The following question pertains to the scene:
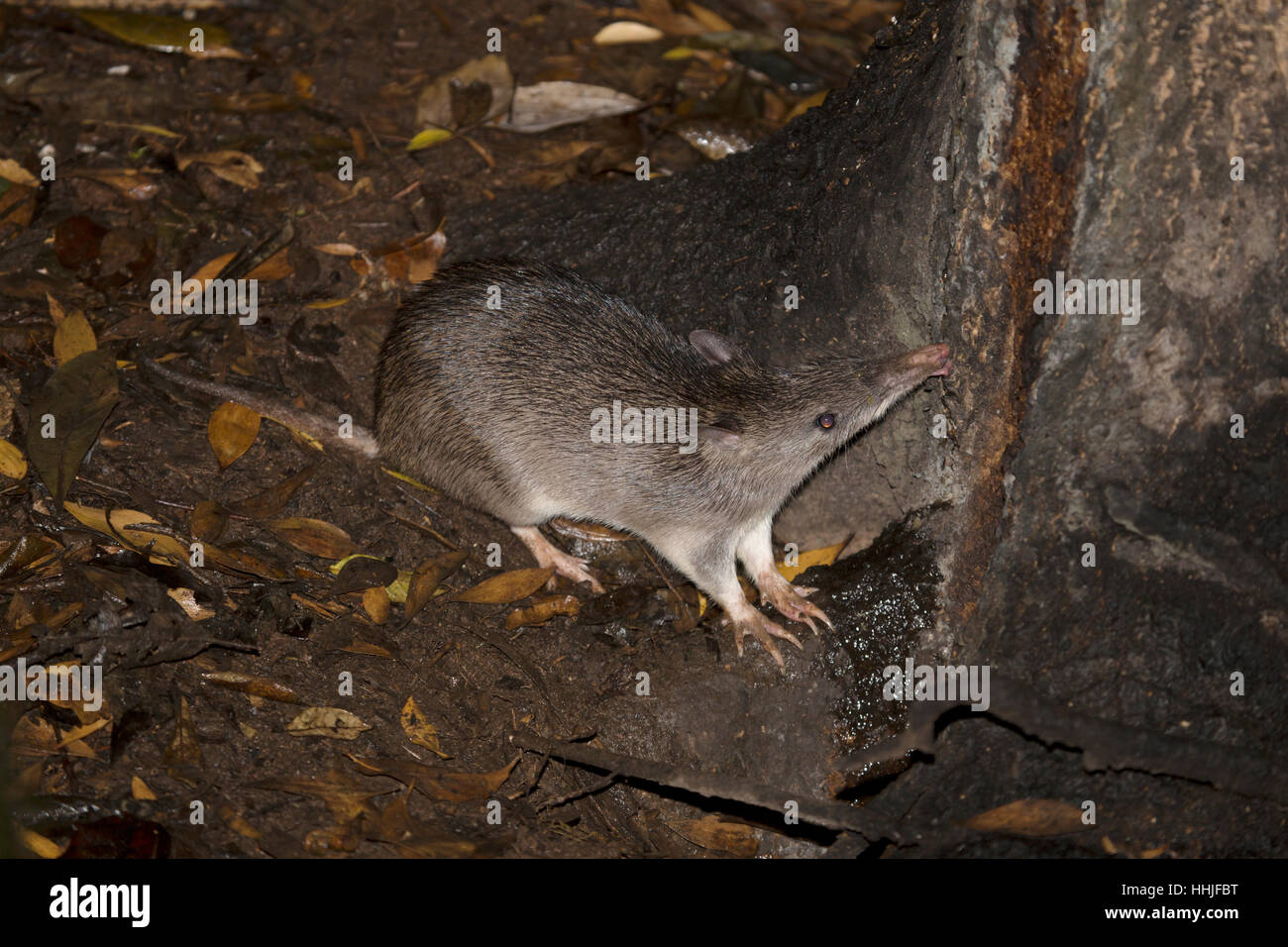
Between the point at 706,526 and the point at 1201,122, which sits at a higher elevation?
the point at 1201,122

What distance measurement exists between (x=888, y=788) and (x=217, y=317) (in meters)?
3.47

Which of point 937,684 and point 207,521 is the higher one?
point 207,521

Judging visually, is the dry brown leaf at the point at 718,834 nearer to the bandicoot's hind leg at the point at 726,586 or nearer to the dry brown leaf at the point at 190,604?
the bandicoot's hind leg at the point at 726,586

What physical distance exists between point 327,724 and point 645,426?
1.70m

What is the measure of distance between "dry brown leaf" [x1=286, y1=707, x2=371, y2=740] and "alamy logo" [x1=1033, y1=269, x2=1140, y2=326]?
8.25 ft

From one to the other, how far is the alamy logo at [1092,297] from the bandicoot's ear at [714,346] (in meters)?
1.40

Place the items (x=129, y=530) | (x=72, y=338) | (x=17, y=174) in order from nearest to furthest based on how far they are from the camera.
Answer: (x=129, y=530) → (x=72, y=338) → (x=17, y=174)

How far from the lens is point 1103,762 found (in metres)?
3.18

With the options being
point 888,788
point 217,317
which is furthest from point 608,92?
point 888,788

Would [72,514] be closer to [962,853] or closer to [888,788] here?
[888,788]

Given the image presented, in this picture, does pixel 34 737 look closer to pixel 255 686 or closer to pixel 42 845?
pixel 42 845

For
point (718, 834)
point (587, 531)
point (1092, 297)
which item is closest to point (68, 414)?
point (587, 531)

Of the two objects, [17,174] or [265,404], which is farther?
[17,174]

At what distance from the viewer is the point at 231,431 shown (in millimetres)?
4434
